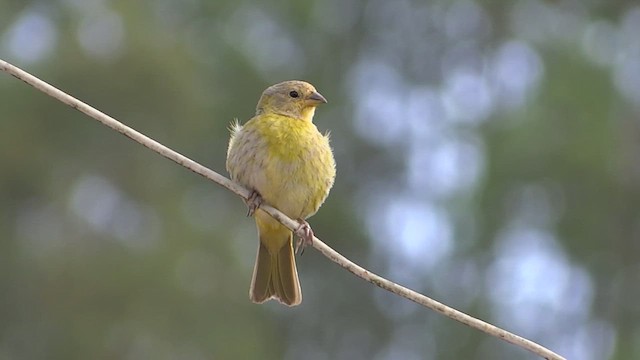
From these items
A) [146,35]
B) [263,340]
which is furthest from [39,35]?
[263,340]

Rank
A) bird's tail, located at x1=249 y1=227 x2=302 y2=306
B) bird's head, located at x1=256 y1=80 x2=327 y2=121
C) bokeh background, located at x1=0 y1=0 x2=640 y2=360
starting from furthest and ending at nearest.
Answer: bokeh background, located at x1=0 y1=0 x2=640 y2=360, bird's head, located at x1=256 y1=80 x2=327 y2=121, bird's tail, located at x1=249 y1=227 x2=302 y2=306

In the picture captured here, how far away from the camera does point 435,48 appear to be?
60.7ft

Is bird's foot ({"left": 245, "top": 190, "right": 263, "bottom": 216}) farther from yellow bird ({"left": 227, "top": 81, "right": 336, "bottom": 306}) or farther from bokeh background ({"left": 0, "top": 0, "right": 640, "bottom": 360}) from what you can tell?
bokeh background ({"left": 0, "top": 0, "right": 640, "bottom": 360})

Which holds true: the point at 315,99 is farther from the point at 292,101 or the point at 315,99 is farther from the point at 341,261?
the point at 341,261

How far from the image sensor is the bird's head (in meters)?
5.20

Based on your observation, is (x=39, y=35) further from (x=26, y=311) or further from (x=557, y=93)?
(x=557, y=93)

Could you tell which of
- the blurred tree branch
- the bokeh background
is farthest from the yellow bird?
the bokeh background

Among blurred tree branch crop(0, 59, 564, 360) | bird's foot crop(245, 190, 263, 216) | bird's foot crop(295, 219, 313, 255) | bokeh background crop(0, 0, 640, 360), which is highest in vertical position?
bokeh background crop(0, 0, 640, 360)

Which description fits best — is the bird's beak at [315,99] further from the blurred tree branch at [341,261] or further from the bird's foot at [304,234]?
the blurred tree branch at [341,261]

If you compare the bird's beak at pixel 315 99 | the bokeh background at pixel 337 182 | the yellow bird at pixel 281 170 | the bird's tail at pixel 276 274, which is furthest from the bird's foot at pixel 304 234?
the bokeh background at pixel 337 182

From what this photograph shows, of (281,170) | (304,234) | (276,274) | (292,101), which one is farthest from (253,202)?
(292,101)

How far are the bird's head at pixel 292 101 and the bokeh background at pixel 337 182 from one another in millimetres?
9000

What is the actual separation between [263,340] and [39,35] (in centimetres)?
437

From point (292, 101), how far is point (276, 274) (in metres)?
0.66
